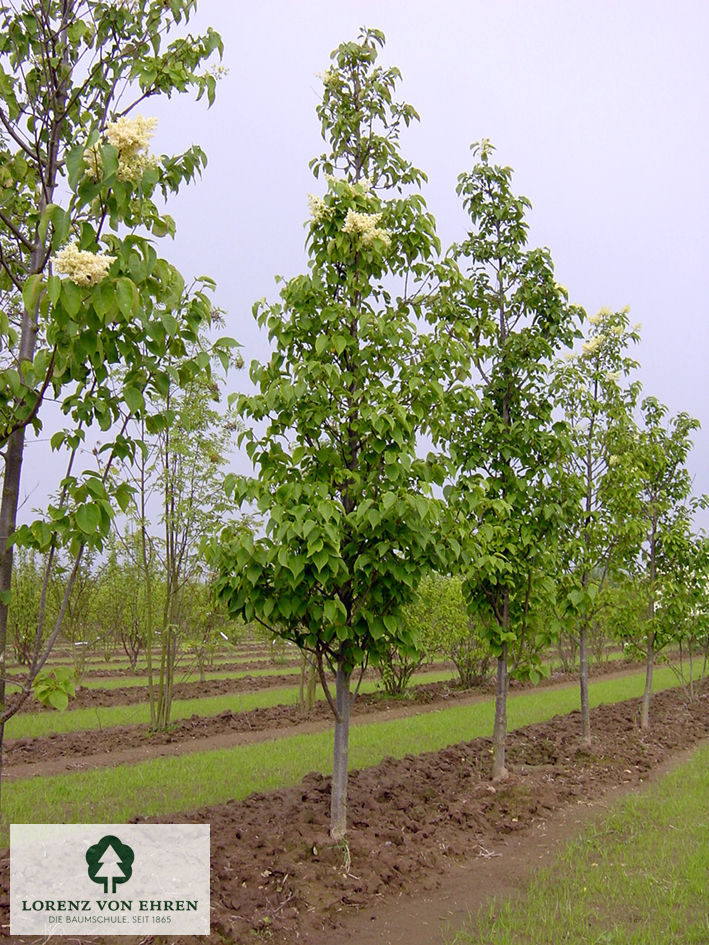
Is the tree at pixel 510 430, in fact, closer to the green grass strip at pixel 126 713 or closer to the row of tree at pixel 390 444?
the row of tree at pixel 390 444

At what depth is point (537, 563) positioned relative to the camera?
7.29m

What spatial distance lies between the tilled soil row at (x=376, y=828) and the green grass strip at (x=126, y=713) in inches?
248

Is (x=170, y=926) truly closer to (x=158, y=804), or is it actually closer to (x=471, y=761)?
(x=158, y=804)

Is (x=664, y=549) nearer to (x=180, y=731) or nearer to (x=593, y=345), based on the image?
(x=593, y=345)

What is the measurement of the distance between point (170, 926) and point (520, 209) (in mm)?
6899

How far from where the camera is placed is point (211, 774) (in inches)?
318

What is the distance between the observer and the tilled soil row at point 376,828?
4.20 m

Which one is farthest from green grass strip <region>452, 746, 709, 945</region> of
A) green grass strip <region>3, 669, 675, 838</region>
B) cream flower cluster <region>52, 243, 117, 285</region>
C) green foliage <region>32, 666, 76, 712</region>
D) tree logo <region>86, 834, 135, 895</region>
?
cream flower cluster <region>52, 243, 117, 285</region>

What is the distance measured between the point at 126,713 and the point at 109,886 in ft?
33.2

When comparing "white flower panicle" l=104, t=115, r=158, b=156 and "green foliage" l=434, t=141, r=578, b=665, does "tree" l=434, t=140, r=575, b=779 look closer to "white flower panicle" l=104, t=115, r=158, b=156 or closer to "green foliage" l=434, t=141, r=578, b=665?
"green foliage" l=434, t=141, r=578, b=665

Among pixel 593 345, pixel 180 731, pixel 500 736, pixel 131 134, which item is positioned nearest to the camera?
pixel 131 134

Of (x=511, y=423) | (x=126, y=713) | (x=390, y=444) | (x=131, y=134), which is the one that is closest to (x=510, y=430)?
(x=511, y=423)

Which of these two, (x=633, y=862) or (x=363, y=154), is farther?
(x=363, y=154)

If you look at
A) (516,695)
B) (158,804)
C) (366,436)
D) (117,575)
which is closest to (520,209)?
(366,436)
